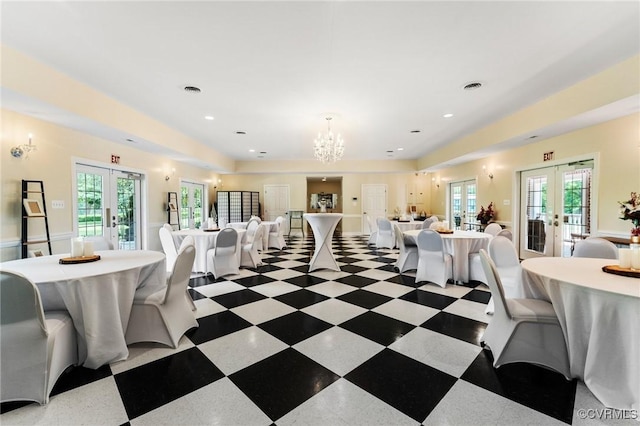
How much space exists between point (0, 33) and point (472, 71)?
4.90 meters

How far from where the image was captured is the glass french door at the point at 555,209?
4.48 meters

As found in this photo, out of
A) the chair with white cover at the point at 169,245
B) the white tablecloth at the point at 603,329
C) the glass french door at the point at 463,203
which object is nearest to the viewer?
the white tablecloth at the point at 603,329

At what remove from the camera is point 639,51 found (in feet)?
9.17

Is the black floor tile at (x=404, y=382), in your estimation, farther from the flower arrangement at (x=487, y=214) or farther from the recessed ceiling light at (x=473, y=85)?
the flower arrangement at (x=487, y=214)

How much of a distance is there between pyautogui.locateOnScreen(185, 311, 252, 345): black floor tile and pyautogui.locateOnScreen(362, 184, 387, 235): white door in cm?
797

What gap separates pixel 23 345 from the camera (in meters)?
1.59

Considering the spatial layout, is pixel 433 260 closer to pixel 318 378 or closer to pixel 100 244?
pixel 318 378

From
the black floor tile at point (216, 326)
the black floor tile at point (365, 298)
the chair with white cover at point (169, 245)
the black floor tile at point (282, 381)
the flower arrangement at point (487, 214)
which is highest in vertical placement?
the flower arrangement at point (487, 214)

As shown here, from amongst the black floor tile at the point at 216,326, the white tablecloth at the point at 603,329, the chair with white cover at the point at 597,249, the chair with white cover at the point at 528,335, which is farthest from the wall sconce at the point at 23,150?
the chair with white cover at the point at 597,249

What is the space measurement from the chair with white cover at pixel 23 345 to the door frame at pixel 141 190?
3.51m

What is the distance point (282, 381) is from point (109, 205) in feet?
17.5

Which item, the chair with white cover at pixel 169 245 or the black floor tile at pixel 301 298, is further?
the chair with white cover at pixel 169 245

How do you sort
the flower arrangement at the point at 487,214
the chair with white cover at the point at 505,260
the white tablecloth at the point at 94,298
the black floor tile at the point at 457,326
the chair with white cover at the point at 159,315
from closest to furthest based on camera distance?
1. the white tablecloth at the point at 94,298
2. the chair with white cover at the point at 159,315
3. the black floor tile at the point at 457,326
4. the chair with white cover at the point at 505,260
5. the flower arrangement at the point at 487,214

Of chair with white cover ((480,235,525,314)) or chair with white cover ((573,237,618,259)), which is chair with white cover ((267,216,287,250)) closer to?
chair with white cover ((480,235,525,314))
